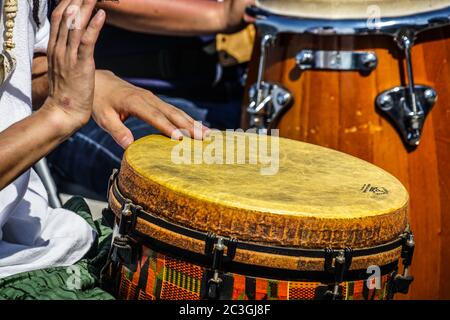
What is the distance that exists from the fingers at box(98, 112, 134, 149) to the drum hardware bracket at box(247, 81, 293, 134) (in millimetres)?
495

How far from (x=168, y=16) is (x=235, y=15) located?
29 centimetres

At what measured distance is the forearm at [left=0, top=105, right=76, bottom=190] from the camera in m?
1.26

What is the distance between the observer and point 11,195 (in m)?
1.47

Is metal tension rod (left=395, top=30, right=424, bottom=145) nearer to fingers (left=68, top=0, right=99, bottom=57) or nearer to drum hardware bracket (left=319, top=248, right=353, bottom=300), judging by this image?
drum hardware bracket (left=319, top=248, right=353, bottom=300)

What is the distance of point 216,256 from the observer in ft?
4.16

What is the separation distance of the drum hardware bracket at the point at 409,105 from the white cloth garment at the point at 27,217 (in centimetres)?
81

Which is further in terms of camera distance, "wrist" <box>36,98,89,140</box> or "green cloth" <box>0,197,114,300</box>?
"green cloth" <box>0,197,114,300</box>

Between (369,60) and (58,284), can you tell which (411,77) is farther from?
(58,284)

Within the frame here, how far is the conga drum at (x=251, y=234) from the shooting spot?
4.16 feet

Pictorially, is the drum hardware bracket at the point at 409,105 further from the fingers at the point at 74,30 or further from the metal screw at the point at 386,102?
the fingers at the point at 74,30

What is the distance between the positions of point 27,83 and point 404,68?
94cm

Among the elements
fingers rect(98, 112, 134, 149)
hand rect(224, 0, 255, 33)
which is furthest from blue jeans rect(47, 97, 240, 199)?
fingers rect(98, 112, 134, 149)

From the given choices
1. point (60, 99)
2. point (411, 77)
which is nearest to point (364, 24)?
point (411, 77)
